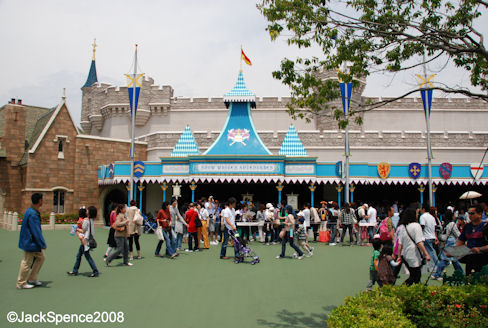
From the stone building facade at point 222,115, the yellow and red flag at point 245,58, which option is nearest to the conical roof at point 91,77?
the stone building facade at point 222,115

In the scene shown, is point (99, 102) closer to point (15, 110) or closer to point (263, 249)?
point (15, 110)

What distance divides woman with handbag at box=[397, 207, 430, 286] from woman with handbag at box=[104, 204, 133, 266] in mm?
6348

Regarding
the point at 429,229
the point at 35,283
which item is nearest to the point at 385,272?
the point at 429,229

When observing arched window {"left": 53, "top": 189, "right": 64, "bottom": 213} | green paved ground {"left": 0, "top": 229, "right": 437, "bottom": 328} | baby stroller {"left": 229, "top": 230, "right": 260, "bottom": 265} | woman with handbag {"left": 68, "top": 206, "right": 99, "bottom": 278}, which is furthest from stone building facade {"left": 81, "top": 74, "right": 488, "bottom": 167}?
woman with handbag {"left": 68, "top": 206, "right": 99, "bottom": 278}

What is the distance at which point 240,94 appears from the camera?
21812mm

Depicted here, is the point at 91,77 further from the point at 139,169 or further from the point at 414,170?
the point at 414,170

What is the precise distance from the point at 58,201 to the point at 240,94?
43.0 feet

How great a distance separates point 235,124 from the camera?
21641 millimetres

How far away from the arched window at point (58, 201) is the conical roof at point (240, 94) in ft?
39.3

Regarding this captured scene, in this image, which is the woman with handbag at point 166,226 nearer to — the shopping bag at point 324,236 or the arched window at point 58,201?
the shopping bag at point 324,236

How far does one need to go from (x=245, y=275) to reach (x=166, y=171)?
13395mm

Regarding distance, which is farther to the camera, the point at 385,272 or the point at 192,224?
the point at 192,224

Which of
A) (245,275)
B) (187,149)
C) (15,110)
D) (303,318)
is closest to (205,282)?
(245,275)

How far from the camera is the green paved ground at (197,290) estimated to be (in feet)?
18.6
